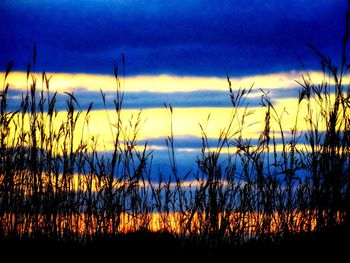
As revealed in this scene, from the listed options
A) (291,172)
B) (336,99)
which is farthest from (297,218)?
(336,99)

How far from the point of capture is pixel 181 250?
324 centimetres

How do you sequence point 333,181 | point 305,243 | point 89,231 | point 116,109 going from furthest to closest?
1. point 89,231
2. point 116,109
3. point 333,181
4. point 305,243

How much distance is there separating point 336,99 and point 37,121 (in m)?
2.47

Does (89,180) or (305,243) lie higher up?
(89,180)

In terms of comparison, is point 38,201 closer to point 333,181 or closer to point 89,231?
point 89,231

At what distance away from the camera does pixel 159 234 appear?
12.2 feet

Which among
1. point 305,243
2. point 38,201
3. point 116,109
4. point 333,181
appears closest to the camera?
point 305,243

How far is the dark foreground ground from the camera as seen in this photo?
9.51 ft

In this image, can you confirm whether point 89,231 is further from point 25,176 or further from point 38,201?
point 25,176

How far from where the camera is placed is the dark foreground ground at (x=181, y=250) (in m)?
2.90

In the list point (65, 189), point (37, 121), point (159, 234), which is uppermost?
point (37, 121)

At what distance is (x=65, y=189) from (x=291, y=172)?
189 centimetres

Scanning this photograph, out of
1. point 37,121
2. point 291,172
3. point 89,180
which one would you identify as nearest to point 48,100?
point 37,121

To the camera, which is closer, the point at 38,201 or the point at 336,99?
the point at 336,99
